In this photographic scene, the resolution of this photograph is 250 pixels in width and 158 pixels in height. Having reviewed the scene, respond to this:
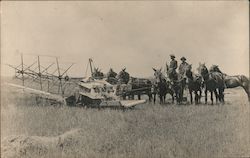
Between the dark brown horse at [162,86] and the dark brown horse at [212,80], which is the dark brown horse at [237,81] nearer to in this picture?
A: the dark brown horse at [212,80]

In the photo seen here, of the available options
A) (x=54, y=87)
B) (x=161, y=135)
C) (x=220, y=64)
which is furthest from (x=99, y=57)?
(x=54, y=87)

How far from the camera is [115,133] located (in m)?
7.24

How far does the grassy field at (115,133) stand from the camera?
22.5 feet

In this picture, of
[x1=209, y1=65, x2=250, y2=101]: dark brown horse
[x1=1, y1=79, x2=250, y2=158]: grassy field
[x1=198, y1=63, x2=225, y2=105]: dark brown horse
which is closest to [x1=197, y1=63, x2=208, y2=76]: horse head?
[x1=198, y1=63, x2=225, y2=105]: dark brown horse

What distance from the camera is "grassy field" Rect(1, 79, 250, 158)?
6.86 m

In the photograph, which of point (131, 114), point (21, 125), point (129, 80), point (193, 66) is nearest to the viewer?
point (21, 125)

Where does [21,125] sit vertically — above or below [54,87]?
below

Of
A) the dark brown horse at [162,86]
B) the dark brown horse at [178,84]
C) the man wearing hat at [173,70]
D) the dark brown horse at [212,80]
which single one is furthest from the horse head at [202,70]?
the dark brown horse at [162,86]

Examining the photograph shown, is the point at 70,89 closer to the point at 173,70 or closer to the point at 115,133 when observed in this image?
the point at 173,70

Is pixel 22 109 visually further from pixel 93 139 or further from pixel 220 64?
pixel 220 64

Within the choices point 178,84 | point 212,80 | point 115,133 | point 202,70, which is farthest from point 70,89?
point 212,80

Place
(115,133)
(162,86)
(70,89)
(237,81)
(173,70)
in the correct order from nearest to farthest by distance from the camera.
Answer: (115,133), (70,89), (173,70), (162,86), (237,81)

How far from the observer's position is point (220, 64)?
8656mm

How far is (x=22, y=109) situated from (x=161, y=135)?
2.54 meters
